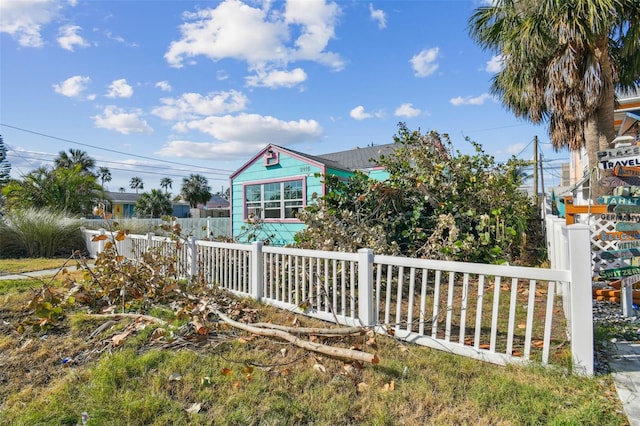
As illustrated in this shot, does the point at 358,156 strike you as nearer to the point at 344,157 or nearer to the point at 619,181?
the point at 344,157

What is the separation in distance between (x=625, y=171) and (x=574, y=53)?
14.7 ft

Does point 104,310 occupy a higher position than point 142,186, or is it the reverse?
point 142,186

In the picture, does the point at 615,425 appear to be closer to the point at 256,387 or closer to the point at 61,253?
the point at 256,387

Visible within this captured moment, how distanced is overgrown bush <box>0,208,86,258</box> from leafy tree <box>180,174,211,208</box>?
33.6 meters

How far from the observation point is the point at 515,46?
761 cm

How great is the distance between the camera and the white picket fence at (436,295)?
8.65ft

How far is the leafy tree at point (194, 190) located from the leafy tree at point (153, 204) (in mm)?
5033

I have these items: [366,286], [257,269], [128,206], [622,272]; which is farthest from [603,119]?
[128,206]

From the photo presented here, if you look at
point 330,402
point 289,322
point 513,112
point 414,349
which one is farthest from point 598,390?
point 513,112

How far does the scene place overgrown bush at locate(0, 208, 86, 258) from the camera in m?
10.3

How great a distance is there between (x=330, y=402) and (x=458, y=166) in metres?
5.84

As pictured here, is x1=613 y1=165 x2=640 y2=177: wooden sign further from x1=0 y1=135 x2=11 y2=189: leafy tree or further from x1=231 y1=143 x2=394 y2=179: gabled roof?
x1=0 y1=135 x2=11 y2=189: leafy tree

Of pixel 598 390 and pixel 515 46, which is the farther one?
pixel 515 46

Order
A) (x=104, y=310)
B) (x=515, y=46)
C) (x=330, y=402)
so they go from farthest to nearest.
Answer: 1. (x=515, y=46)
2. (x=104, y=310)
3. (x=330, y=402)
